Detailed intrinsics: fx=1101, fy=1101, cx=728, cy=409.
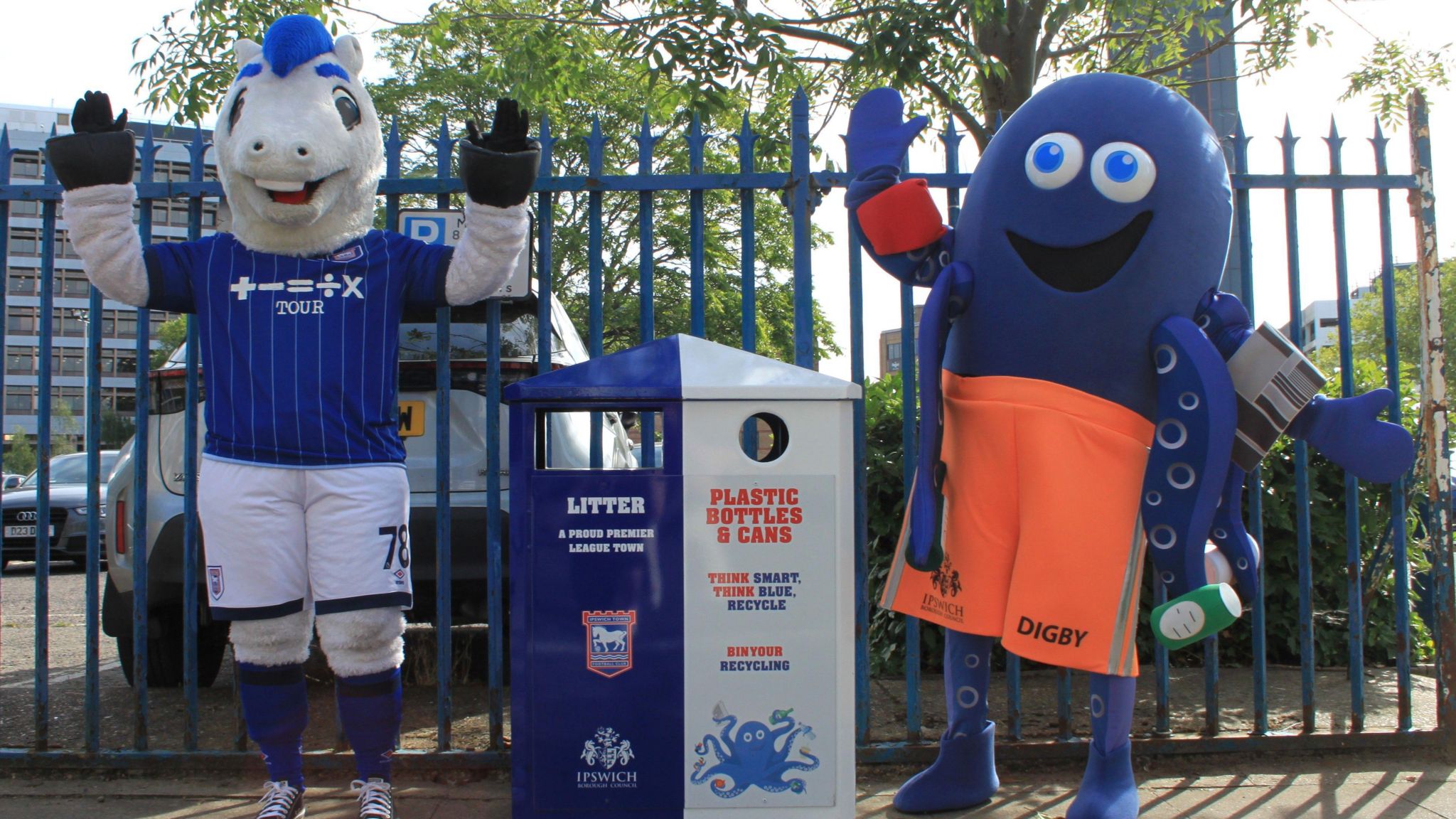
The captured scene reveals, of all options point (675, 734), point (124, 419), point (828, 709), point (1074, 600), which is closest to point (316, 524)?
point (675, 734)

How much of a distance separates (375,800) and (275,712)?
1.17ft

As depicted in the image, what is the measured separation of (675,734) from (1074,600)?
1.00m

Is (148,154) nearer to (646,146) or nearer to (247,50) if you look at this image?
(247,50)

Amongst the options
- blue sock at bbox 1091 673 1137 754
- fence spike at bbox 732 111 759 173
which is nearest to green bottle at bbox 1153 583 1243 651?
blue sock at bbox 1091 673 1137 754

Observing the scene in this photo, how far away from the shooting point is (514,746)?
2.54 meters

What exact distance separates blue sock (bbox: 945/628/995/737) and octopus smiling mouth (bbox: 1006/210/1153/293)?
973mm

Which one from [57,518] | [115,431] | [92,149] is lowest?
[57,518]

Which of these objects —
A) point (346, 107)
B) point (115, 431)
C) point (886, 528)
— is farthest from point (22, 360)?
point (346, 107)

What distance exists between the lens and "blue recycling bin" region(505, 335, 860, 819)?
248cm

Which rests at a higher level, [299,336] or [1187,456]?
[299,336]

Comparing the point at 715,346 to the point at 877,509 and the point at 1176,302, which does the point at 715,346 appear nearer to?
the point at 1176,302

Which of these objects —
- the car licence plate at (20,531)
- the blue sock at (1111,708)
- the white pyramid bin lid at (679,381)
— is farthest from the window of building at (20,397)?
the blue sock at (1111,708)

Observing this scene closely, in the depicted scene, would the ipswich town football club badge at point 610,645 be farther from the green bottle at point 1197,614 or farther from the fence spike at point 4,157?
the fence spike at point 4,157

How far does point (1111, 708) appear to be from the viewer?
9.12 feet
